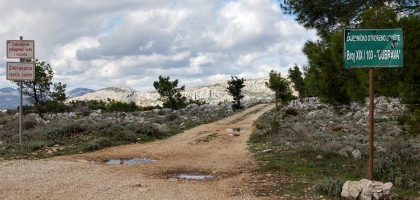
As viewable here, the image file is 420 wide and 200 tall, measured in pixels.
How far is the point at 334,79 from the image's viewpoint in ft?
29.4

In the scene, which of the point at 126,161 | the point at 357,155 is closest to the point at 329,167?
the point at 357,155

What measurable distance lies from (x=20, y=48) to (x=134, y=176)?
7.92 meters

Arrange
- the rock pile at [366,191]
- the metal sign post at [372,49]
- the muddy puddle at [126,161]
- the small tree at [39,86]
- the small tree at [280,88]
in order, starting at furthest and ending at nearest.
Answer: the small tree at [280,88] < the small tree at [39,86] < the muddy puddle at [126,161] < the metal sign post at [372,49] < the rock pile at [366,191]

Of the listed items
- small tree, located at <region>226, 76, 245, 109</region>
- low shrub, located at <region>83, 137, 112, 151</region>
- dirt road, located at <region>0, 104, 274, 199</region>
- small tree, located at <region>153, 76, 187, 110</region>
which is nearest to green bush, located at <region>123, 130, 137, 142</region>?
low shrub, located at <region>83, 137, 112, 151</region>

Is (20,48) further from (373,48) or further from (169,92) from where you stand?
(169,92)

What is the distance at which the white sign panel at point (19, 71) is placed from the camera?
13.5 meters

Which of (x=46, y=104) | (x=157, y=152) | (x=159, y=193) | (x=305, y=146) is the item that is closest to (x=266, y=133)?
(x=305, y=146)

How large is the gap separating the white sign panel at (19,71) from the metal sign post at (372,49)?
1170 cm

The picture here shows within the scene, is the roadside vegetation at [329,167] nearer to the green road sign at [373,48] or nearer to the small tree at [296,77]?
the green road sign at [373,48]

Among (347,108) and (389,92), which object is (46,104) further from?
(389,92)

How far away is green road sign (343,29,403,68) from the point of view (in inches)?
243

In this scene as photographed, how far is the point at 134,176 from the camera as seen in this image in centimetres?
855

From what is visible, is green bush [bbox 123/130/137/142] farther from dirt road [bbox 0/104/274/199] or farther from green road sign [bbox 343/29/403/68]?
green road sign [bbox 343/29/403/68]

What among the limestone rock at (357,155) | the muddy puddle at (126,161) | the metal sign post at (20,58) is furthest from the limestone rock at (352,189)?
the metal sign post at (20,58)
